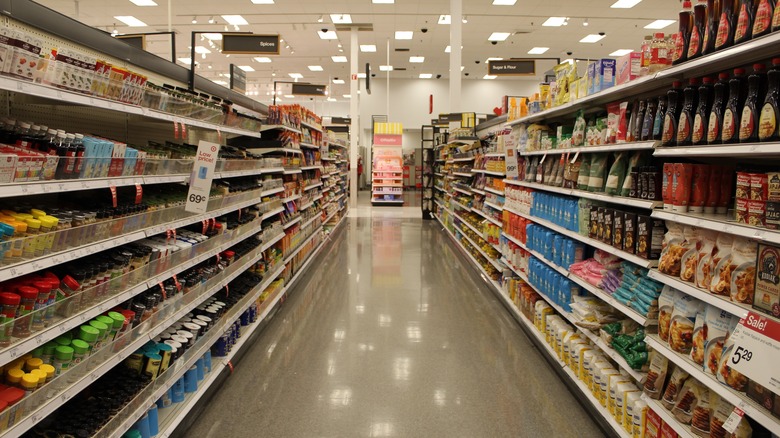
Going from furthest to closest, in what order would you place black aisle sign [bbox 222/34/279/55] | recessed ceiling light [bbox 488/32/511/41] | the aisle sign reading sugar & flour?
recessed ceiling light [bbox 488/32/511/41] < black aisle sign [bbox 222/34/279/55] < the aisle sign reading sugar & flour

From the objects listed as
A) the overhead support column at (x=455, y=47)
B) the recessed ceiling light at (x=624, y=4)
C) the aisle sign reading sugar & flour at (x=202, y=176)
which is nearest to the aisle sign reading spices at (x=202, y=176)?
the aisle sign reading sugar & flour at (x=202, y=176)

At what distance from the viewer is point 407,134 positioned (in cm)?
2683

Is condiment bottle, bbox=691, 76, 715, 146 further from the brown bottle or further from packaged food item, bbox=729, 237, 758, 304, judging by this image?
packaged food item, bbox=729, 237, 758, 304

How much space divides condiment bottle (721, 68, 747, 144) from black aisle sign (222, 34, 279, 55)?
7.97 meters

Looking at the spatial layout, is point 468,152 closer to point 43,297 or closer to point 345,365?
point 345,365

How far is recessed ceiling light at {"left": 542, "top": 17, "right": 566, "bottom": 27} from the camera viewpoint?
13.6 m

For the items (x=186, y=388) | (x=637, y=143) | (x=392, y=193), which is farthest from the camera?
(x=392, y=193)

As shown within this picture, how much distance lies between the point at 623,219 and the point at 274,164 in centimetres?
383

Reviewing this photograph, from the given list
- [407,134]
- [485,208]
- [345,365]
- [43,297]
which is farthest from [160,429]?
[407,134]

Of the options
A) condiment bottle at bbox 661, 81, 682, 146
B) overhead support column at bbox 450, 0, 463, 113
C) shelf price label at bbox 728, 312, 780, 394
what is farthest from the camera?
overhead support column at bbox 450, 0, 463, 113

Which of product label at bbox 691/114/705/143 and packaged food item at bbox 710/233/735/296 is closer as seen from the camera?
packaged food item at bbox 710/233/735/296

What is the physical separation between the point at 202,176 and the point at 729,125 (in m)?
2.70

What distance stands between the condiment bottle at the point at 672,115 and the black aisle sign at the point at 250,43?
758cm

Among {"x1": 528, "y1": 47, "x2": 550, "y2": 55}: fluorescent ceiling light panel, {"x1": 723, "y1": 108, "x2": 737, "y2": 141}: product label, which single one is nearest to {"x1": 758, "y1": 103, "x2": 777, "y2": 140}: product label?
{"x1": 723, "y1": 108, "x2": 737, "y2": 141}: product label
